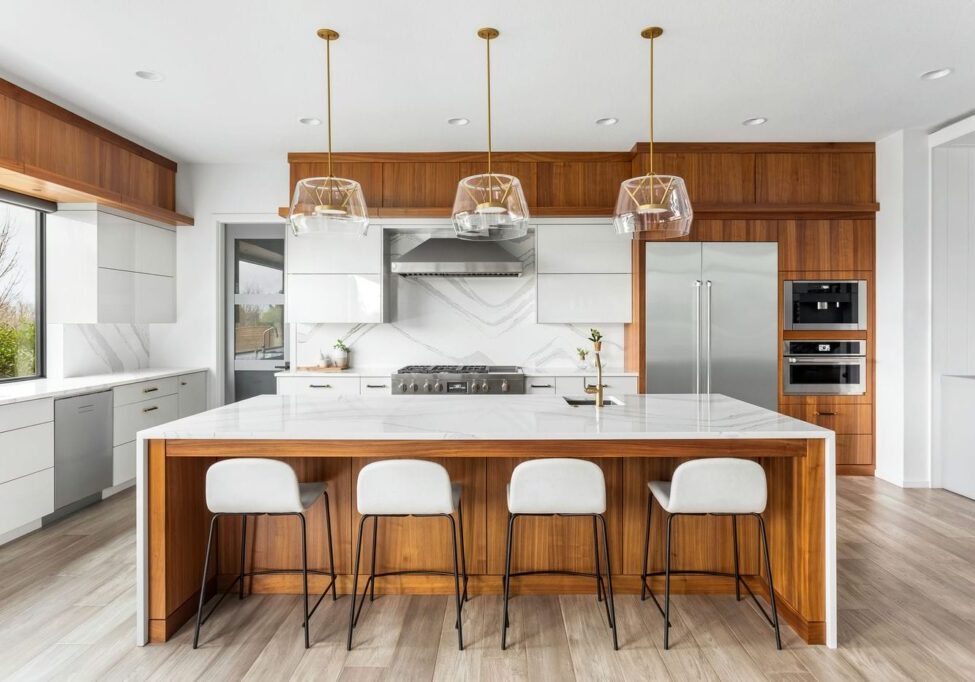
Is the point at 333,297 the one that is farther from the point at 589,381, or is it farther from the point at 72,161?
the point at 589,381

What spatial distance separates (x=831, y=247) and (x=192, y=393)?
219 inches

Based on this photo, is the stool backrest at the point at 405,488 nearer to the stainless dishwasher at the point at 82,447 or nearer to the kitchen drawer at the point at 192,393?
the stainless dishwasher at the point at 82,447

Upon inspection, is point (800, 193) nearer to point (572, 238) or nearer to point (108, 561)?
point (572, 238)

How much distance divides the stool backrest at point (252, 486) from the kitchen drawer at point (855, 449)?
4477mm

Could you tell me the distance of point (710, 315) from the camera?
4816mm

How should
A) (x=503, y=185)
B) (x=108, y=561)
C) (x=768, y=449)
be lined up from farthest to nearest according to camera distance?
(x=108, y=561)
(x=503, y=185)
(x=768, y=449)

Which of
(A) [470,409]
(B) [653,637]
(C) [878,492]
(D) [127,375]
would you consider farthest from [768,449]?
(D) [127,375]

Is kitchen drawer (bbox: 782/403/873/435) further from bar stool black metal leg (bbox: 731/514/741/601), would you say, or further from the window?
the window

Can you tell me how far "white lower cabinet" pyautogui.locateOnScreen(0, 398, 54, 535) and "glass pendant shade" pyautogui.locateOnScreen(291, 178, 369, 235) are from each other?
2.17 meters

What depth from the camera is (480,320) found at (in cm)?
543

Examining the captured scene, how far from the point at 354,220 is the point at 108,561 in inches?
91.7

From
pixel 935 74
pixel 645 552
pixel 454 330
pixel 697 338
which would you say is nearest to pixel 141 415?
pixel 454 330

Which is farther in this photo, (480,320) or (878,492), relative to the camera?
(480,320)

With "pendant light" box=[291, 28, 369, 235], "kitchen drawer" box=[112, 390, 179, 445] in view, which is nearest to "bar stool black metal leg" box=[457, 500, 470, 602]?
"pendant light" box=[291, 28, 369, 235]
